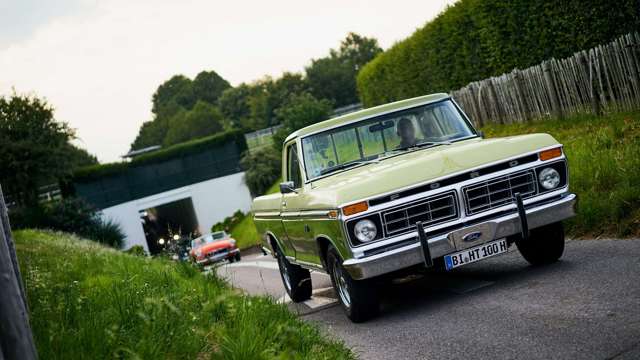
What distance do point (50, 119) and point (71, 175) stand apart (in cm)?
395

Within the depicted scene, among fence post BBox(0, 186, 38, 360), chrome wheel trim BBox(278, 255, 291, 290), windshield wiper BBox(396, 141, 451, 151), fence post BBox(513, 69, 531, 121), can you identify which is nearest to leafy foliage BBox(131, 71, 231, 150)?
fence post BBox(513, 69, 531, 121)

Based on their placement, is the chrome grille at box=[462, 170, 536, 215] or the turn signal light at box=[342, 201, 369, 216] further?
the chrome grille at box=[462, 170, 536, 215]

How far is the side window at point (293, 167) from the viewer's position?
9508mm

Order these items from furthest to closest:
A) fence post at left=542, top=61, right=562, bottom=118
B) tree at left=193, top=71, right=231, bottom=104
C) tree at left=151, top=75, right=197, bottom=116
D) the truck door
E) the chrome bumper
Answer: tree at left=193, top=71, right=231, bottom=104 → tree at left=151, top=75, right=197, bottom=116 → fence post at left=542, top=61, right=562, bottom=118 → the truck door → the chrome bumper

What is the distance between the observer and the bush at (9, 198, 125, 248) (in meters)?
50.0

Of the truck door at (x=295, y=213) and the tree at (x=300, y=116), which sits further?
the tree at (x=300, y=116)

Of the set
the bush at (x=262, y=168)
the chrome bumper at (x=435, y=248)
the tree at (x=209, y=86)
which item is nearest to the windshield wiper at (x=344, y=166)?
the chrome bumper at (x=435, y=248)

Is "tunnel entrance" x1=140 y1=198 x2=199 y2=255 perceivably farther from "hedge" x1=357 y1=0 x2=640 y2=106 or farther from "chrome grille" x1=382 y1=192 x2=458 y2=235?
"chrome grille" x1=382 y1=192 x2=458 y2=235

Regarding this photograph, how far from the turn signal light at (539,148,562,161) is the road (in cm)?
103

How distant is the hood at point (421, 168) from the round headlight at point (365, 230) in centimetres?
23

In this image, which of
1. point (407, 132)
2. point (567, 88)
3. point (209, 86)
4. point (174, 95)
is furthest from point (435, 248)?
point (209, 86)

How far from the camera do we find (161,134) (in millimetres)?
120062

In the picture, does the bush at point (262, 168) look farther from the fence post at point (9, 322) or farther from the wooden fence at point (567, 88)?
the fence post at point (9, 322)

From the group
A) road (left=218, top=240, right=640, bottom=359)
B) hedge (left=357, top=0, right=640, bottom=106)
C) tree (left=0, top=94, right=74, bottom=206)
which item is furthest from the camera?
tree (left=0, top=94, right=74, bottom=206)
